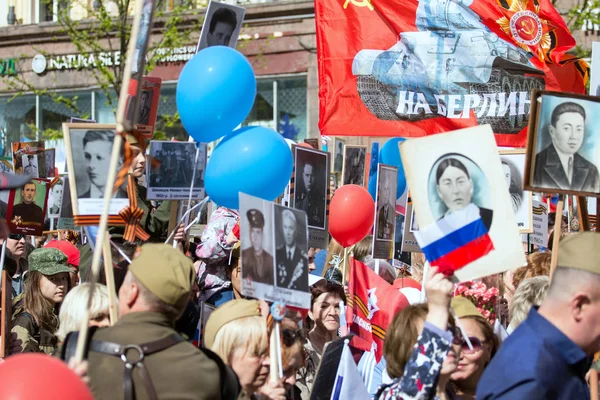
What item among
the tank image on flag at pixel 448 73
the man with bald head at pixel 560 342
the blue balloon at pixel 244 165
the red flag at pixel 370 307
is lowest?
the red flag at pixel 370 307

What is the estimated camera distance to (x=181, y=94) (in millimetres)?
5289

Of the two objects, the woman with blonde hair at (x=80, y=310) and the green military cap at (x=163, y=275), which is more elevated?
the green military cap at (x=163, y=275)

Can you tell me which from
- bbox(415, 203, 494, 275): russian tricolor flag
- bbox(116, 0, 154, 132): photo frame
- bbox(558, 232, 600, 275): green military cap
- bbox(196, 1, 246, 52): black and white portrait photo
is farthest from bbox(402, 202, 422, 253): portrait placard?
bbox(558, 232, 600, 275): green military cap

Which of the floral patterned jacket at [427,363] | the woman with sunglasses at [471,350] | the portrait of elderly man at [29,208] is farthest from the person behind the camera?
the portrait of elderly man at [29,208]

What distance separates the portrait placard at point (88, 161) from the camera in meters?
4.39

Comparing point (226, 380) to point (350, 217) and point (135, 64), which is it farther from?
point (350, 217)

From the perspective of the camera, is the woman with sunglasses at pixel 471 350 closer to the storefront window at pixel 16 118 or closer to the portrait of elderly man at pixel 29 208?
the portrait of elderly man at pixel 29 208

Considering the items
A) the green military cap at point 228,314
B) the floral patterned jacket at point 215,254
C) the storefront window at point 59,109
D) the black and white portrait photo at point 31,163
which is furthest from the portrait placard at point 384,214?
the storefront window at point 59,109

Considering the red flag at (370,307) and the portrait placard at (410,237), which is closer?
the red flag at (370,307)

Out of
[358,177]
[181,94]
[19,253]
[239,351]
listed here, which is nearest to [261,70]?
[358,177]

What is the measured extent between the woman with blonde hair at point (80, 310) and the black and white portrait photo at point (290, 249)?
0.97 metres

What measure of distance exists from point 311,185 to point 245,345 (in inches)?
125

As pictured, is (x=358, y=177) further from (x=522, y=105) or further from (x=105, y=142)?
(x=105, y=142)

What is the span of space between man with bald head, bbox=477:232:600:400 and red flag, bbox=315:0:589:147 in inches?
171
